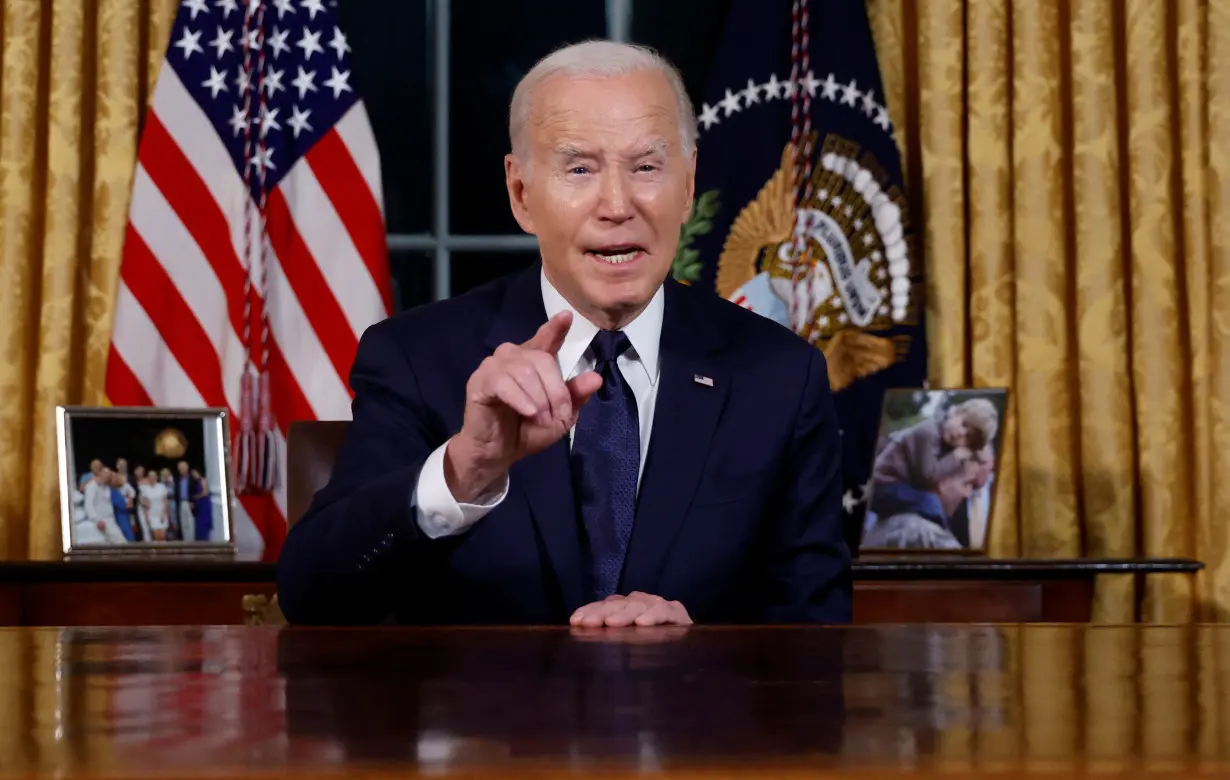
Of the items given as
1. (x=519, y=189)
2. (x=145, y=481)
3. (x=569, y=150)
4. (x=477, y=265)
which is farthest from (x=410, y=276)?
(x=569, y=150)

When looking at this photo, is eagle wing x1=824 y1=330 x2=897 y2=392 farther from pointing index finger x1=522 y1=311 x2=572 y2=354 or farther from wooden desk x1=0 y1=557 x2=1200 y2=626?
pointing index finger x1=522 y1=311 x2=572 y2=354

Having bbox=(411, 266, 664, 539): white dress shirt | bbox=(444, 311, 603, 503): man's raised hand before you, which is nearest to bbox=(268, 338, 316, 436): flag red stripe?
bbox=(411, 266, 664, 539): white dress shirt

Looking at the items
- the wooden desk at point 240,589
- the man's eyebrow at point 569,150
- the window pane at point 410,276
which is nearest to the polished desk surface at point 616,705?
the man's eyebrow at point 569,150

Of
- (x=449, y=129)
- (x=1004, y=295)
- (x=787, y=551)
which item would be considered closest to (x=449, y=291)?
(x=449, y=129)

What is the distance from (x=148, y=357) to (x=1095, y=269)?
2.16 metres

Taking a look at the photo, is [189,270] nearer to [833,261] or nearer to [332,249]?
[332,249]

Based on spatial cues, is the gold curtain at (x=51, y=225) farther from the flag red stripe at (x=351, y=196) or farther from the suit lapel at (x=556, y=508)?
the suit lapel at (x=556, y=508)

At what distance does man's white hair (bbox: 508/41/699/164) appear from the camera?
6.34 ft

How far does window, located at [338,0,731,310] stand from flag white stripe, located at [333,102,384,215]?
371 millimetres

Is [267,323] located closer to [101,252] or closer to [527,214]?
[101,252]

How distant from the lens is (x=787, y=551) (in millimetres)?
1930

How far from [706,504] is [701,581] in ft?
0.32

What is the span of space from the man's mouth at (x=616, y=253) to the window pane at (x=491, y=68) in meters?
2.00

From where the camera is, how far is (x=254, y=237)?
3.42 meters
